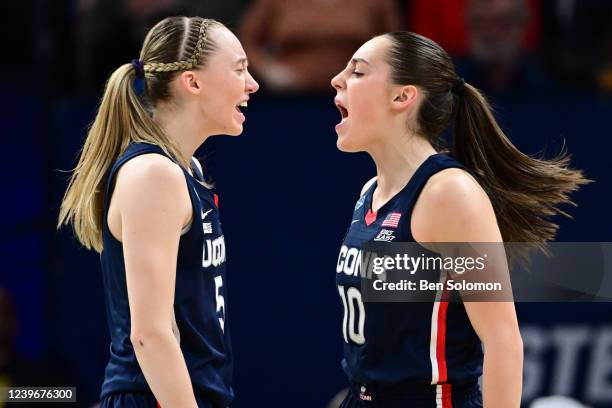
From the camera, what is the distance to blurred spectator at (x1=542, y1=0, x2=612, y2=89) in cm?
681

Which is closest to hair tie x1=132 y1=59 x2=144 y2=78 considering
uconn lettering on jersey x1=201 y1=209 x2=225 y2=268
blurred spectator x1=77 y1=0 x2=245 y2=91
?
uconn lettering on jersey x1=201 y1=209 x2=225 y2=268

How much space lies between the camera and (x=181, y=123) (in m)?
3.82

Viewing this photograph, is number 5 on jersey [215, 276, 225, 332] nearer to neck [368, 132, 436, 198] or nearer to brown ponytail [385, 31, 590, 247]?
neck [368, 132, 436, 198]

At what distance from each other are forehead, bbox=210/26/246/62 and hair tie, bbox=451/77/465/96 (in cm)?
77

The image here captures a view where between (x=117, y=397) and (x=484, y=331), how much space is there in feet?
4.01

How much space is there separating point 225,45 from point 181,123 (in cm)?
32

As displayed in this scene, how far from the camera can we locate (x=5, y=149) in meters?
7.42

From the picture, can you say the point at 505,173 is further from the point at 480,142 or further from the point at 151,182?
the point at 151,182

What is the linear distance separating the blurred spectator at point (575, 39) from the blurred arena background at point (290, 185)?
203mm

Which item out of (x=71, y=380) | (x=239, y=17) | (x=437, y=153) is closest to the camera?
(x=437, y=153)

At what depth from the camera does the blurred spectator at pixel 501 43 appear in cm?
653

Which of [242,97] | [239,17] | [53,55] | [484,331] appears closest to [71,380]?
[53,55]

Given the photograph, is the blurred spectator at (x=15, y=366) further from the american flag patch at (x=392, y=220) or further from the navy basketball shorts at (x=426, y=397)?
the american flag patch at (x=392, y=220)

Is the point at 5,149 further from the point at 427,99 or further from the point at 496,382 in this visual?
the point at 496,382
